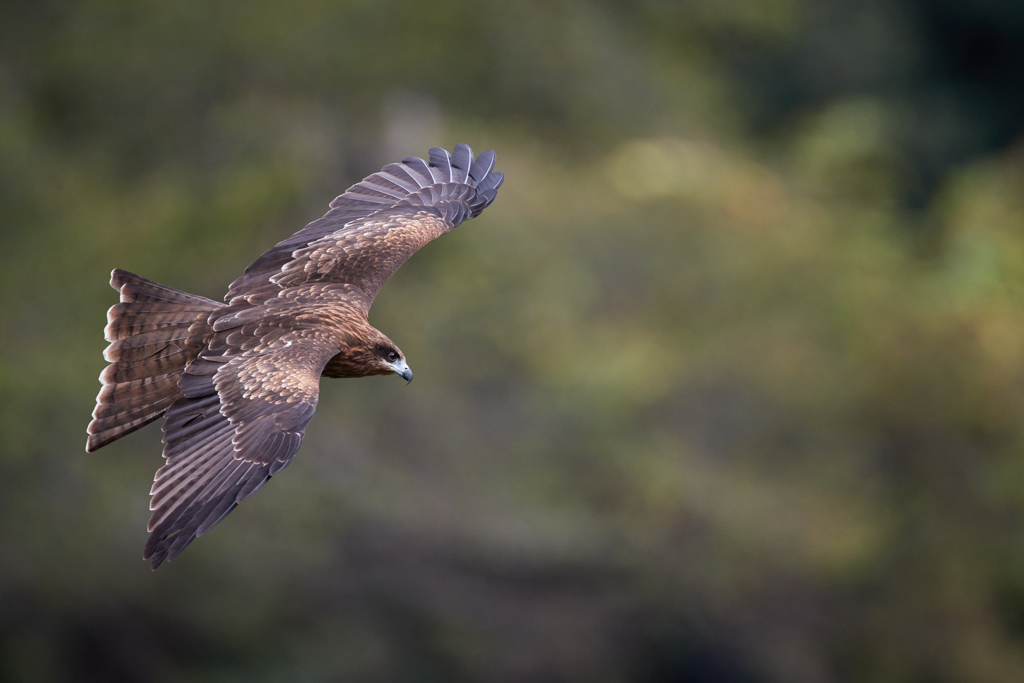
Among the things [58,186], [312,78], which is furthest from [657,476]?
[58,186]

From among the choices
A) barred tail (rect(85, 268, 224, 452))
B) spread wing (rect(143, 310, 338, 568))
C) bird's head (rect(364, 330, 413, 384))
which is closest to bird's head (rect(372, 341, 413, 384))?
bird's head (rect(364, 330, 413, 384))

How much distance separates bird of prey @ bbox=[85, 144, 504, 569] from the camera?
20.6 ft

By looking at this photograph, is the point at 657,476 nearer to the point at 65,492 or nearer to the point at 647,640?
the point at 647,640

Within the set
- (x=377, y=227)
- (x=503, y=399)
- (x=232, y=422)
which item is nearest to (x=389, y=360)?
(x=232, y=422)

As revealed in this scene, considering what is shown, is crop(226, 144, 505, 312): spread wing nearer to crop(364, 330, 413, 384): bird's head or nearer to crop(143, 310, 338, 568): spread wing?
crop(364, 330, 413, 384): bird's head

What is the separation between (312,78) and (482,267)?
4314mm

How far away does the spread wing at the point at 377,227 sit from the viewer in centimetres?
793

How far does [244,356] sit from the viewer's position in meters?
7.00

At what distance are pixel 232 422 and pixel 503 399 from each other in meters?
12.0

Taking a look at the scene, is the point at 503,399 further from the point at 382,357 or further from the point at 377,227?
the point at 382,357

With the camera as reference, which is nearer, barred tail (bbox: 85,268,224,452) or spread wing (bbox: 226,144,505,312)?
barred tail (bbox: 85,268,224,452)

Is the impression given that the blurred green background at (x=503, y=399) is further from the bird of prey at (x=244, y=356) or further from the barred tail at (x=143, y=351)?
the barred tail at (x=143, y=351)

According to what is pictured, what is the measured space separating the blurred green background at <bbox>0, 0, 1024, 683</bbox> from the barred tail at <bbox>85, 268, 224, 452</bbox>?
822cm

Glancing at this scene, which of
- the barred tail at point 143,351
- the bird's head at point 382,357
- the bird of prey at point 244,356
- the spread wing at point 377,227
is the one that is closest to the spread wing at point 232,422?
the bird of prey at point 244,356
